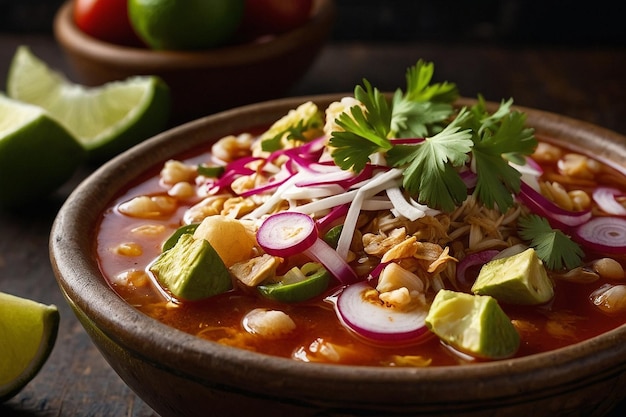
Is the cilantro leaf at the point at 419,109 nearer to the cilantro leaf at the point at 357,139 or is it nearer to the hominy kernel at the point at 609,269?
the cilantro leaf at the point at 357,139

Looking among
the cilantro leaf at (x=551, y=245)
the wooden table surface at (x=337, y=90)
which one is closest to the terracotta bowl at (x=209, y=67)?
the wooden table surface at (x=337, y=90)

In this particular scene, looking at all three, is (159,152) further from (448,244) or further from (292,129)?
(448,244)

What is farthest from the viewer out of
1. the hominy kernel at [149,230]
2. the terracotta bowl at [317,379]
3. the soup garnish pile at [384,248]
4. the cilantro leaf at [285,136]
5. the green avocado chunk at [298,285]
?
the cilantro leaf at [285,136]

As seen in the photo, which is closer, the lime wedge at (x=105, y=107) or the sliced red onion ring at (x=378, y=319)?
the sliced red onion ring at (x=378, y=319)

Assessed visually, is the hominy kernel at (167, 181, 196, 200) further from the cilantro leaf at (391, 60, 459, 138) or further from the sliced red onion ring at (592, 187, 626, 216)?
the sliced red onion ring at (592, 187, 626, 216)

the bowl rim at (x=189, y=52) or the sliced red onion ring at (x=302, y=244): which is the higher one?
the sliced red onion ring at (x=302, y=244)

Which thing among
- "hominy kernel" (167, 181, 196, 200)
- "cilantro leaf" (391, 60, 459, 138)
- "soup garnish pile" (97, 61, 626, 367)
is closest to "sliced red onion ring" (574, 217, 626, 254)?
"soup garnish pile" (97, 61, 626, 367)

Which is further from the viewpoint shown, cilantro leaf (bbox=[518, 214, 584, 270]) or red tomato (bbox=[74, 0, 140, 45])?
red tomato (bbox=[74, 0, 140, 45])
